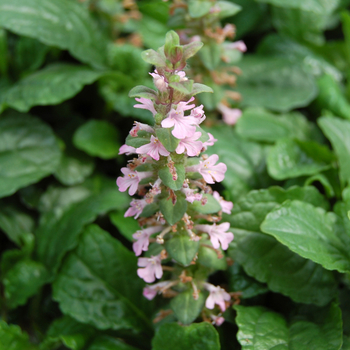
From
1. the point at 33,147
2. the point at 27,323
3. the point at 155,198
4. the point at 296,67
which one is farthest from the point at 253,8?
the point at 27,323

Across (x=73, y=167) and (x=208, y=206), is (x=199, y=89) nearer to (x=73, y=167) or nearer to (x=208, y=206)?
(x=208, y=206)

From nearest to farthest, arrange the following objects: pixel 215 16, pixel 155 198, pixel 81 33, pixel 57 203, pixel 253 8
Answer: pixel 155 198
pixel 215 16
pixel 57 203
pixel 81 33
pixel 253 8

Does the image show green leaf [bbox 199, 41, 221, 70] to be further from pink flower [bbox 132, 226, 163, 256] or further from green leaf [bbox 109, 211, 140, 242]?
pink flower [bbox 132, 226, 163, 256]

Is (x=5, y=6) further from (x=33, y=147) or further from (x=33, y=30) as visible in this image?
(x=33, y=147)

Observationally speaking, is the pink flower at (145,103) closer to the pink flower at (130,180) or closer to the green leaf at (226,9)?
the pink flower at (130,180)

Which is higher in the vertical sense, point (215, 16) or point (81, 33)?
point (215, 16)

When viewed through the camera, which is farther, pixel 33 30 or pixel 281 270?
pixel 33 30

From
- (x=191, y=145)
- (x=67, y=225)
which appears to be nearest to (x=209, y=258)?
(x=191, y=145)
